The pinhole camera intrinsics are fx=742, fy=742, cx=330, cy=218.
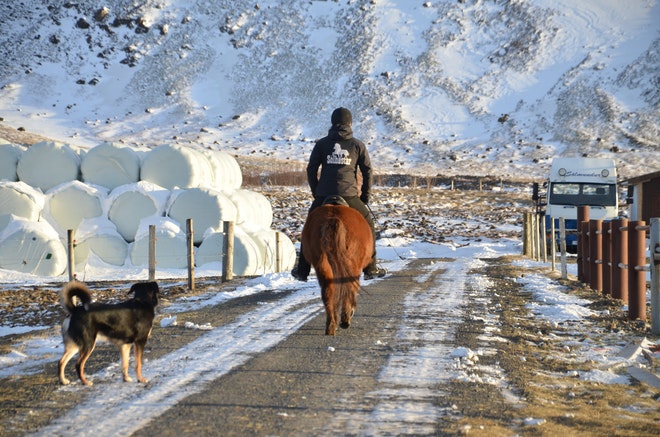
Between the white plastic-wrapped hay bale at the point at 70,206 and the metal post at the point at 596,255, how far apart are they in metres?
14.8

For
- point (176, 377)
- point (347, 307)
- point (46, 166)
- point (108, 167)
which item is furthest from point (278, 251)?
point (176, 377)

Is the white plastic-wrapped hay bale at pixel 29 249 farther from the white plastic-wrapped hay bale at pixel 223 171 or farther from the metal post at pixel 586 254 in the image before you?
the metal post at pixel 586 254

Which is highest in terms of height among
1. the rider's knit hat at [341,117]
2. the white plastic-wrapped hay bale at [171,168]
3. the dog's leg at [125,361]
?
the white plastic-wrapped hay bale at [171,168]

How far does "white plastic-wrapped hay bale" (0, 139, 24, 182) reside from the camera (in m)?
23.8

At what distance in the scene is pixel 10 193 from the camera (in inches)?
→ 856

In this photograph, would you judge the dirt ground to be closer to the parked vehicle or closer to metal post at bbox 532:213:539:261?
metal post at bbox 532:213:539:261

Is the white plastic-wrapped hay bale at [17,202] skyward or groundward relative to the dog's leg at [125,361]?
skyward

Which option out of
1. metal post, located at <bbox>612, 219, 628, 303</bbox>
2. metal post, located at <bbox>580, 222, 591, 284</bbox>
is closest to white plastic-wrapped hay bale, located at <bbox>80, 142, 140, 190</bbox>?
metal post, located at <bbox>580, 222, 591, 284</bbox>

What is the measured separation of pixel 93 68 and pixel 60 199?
98192mm

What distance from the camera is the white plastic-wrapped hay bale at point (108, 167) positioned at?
2359 cm

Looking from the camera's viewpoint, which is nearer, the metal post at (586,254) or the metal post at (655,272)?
the metal post at (655,272)

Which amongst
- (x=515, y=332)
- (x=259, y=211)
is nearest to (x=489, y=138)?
(x=259, y=211)

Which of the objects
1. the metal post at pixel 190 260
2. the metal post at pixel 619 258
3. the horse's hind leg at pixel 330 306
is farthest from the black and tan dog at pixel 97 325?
the metal post at pixel 190 260

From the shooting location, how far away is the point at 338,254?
7.94m
